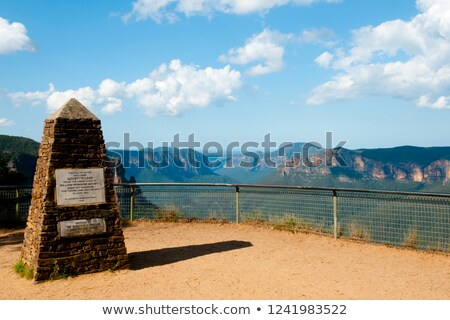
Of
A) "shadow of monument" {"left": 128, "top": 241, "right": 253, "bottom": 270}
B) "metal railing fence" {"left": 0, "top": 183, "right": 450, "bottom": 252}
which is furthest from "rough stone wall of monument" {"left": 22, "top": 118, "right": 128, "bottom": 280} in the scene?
"metal railing fence" {"left": 0, "top": 183, "right": 450, "bottom": 252}

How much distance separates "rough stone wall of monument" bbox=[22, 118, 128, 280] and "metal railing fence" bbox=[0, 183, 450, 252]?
5.30 metres

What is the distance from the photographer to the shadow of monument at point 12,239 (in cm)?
1131

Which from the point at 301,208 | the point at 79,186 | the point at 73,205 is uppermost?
the point at 79,186

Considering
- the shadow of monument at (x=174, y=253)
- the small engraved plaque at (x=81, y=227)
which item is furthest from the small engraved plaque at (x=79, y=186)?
the shadow of monument at (x=174, y=253)

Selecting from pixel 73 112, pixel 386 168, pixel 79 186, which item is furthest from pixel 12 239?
pixel 386 168

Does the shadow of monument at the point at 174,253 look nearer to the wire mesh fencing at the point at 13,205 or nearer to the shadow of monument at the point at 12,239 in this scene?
the shadow of monument at the point at 12,239

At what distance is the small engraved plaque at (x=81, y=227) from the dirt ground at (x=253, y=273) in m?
0.80

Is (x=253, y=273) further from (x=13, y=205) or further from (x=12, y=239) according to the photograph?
(x=13, y=205)

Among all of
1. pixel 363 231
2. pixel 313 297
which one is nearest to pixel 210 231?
pixel 363 231

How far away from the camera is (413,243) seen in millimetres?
9625

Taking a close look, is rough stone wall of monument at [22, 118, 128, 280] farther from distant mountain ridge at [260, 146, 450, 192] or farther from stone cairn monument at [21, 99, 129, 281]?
distant mountain ridge at [260, 146, 450, 192]

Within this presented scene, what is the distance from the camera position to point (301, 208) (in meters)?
11.5

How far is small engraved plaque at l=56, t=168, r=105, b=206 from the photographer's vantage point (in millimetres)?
7391

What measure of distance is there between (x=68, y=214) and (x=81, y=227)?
0.34m
